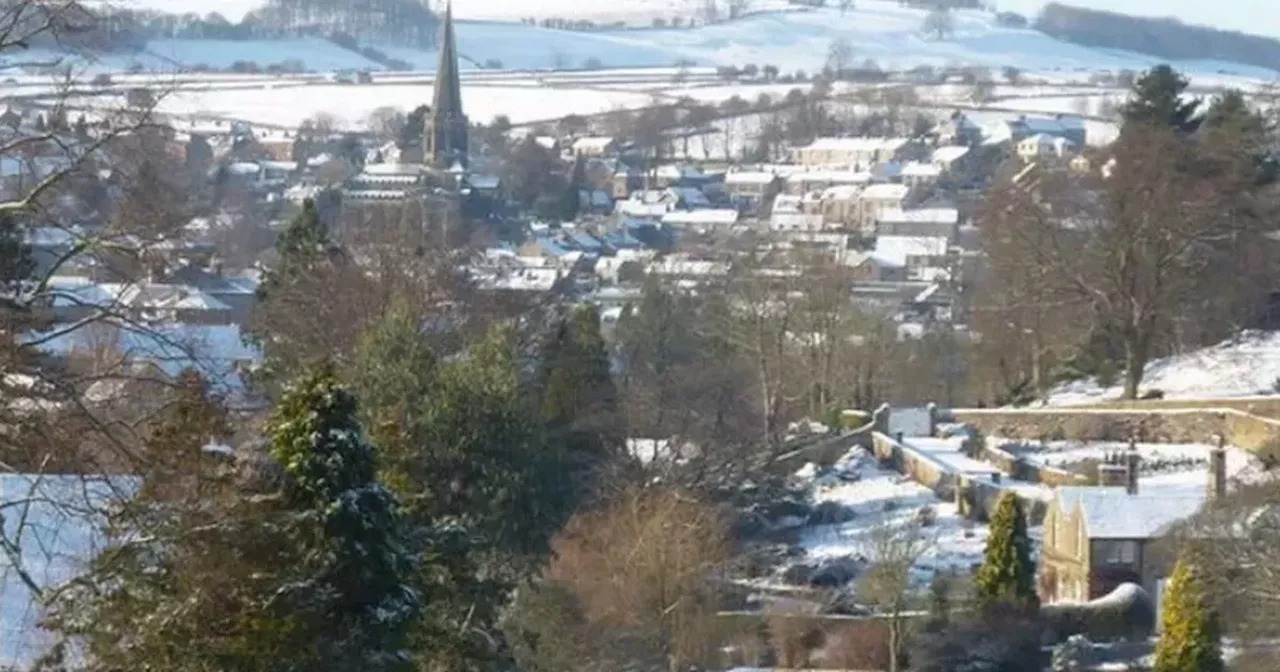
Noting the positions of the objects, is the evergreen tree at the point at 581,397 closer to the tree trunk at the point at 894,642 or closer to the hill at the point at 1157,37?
the tree trunk at the point at 894,642

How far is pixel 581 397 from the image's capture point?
71.5ft

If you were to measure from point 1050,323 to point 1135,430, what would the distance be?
4.67 metres

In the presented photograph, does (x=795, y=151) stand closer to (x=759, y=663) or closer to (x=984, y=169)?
(x=984, y=169)

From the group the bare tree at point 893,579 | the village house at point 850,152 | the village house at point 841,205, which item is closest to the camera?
the bare tree at point 893,579

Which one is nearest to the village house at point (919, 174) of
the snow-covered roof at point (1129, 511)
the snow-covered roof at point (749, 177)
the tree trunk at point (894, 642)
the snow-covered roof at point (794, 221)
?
the snow-covered roof at point (749, 177)

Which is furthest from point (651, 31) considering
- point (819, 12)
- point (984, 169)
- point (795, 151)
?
point (984, 169)

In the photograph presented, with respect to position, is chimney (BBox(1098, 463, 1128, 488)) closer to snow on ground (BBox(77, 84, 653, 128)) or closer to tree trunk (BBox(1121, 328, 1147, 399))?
tree trunk (BBox(1121, 328, 1147, 399))

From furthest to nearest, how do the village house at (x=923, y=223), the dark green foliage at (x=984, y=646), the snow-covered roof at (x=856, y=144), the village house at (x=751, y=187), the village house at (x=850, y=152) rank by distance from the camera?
the snow-covered roof at (x=856, y=144), the village house at (x=850, y=152), the village house at (x=751, y=187), the village house at (x=923, y=223), the dark green foliage at (x=984, y=646)

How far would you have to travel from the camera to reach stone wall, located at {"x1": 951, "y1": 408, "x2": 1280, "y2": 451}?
2327cm

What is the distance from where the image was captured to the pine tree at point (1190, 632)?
51.7 feet

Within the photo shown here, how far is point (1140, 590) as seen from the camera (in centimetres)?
1956

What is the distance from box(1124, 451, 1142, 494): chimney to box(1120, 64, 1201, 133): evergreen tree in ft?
24.5

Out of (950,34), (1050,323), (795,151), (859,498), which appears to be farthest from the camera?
(950,34)

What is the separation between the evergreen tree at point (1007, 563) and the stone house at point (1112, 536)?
113 cm
